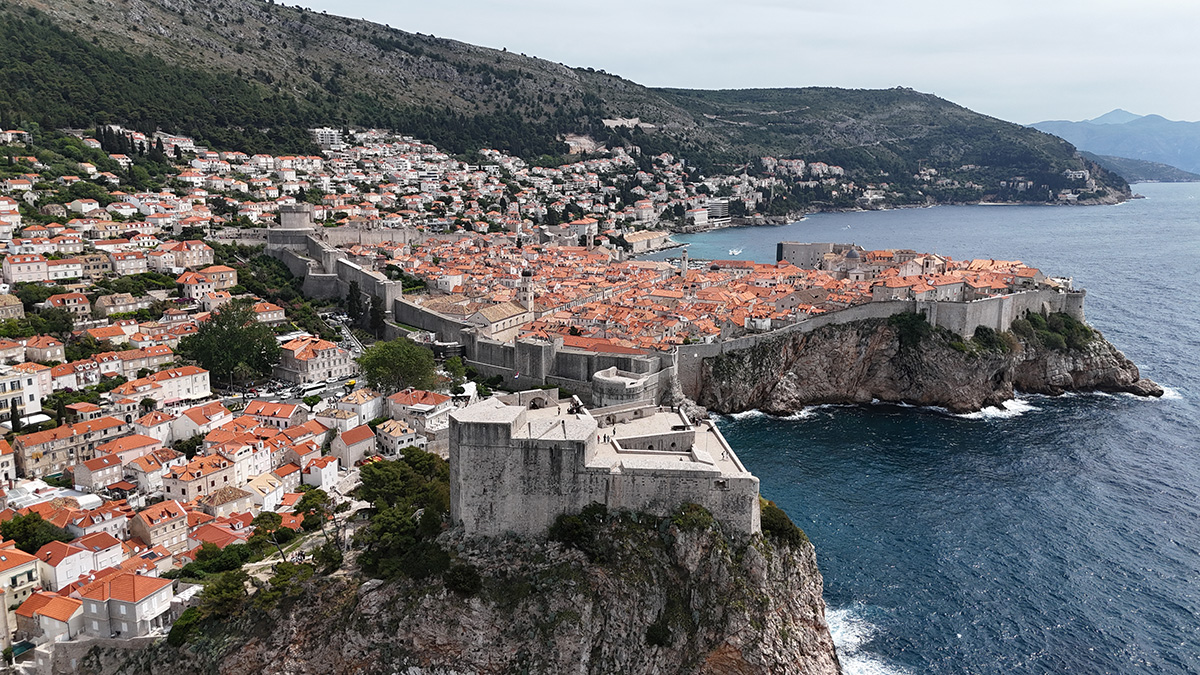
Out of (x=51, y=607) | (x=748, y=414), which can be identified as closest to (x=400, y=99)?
(x=748, y=414)

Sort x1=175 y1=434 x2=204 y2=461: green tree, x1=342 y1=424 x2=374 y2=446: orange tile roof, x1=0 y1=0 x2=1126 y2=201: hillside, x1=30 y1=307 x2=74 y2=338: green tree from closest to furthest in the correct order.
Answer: x1=175 y1=434 x2=204 y2=461: green tree < x1=342 y1=424 x2=374 y2=446: orange tile roof < x1=30 y1=307 x2=74 y2=338: green tree < x1=0 y1=0 x2=1126 y2=201: hillside

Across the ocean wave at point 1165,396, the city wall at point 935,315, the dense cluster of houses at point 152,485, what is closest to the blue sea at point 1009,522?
the ocean wave at point 1165,396

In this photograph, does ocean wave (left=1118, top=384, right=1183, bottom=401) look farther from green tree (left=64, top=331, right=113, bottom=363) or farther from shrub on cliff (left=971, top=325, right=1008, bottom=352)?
green tree (left=64, top=331, right=113, bottom=363)

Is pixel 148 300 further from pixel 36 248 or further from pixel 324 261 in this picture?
pixel 324 261

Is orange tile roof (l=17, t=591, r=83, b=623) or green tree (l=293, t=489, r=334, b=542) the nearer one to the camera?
orange tile roof (l=17, t=591, r=83, b=623)

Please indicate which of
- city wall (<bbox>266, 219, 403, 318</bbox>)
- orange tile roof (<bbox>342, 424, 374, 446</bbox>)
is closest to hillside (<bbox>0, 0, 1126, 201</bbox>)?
city wall (<bbox>266, 219, 403, 318</bbox>)
